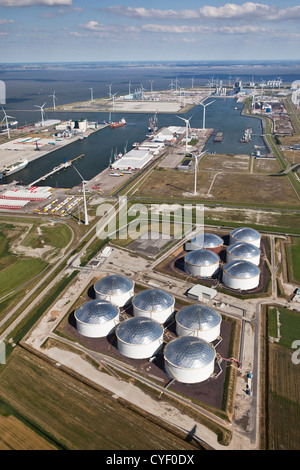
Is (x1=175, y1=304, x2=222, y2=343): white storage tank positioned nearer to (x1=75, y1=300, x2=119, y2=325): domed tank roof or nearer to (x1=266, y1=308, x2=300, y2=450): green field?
(x1=266, y1=308, x2=300, y2=450): green field

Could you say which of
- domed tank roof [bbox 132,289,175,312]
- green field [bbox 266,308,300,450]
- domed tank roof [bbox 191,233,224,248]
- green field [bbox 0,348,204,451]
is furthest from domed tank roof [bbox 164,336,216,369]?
domed tank roof [bbox 191,233,224,248]

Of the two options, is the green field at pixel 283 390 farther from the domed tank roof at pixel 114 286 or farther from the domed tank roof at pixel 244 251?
the domed tank roof at pixel 114 286

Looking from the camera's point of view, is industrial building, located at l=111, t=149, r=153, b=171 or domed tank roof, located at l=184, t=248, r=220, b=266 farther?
industrial building, located at l=111, t=149, r=153, b=171

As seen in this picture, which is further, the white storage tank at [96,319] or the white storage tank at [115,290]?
the white storage tank at [115,290]

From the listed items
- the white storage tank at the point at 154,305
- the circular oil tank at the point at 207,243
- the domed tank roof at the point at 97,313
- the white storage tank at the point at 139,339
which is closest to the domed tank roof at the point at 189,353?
the white storage tank at the point at 139,339

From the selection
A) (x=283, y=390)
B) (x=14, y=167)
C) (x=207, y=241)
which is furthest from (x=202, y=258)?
(x=14, y=167)

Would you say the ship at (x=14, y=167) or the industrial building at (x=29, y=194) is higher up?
the ship at (x=14, y=167)
